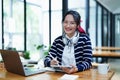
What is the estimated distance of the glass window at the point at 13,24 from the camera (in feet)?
12.0

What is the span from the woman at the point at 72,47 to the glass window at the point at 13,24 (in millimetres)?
1856

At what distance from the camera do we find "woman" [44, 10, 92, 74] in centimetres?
190

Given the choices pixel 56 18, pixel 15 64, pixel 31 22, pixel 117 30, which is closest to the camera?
pixel 15 64

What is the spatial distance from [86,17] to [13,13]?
3690 mm

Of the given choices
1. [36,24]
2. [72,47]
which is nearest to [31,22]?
[36,24]

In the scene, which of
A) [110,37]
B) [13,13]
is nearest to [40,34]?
[13,13]

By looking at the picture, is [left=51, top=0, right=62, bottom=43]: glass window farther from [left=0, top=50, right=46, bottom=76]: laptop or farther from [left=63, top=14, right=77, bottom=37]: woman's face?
[left=0, top=50, right=46, bottom=76]: laptop

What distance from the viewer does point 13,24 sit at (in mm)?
3822

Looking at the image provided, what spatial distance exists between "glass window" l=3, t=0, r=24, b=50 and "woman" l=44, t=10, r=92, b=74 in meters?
1.86

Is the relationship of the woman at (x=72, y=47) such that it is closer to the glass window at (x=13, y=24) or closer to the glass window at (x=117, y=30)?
the glass window at (x=13, y=24)

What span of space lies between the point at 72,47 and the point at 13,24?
7.01 feet

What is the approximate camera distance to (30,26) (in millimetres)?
4375

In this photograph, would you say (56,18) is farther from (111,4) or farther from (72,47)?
(111,4)

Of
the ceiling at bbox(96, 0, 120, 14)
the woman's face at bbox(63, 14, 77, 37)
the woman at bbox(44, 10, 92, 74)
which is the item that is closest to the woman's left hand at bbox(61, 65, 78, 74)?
the woman at bbox(44, 10, 92, 74)
